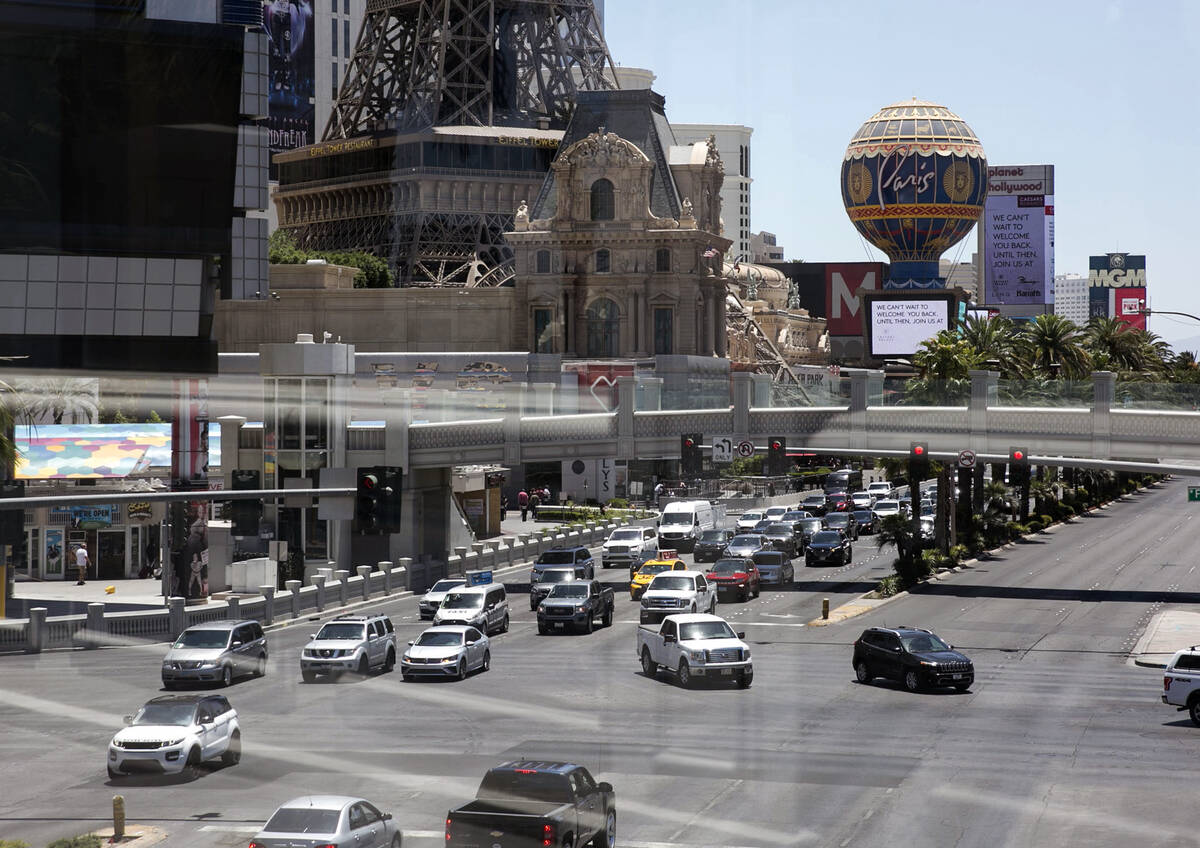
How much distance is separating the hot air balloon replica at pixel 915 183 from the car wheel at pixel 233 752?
147837mm

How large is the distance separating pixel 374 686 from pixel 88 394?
31310 mm

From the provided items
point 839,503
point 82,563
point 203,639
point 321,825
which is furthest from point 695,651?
point 839,503

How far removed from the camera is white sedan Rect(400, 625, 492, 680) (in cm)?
3884

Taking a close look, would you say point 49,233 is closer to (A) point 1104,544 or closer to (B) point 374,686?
(B) point 374,686

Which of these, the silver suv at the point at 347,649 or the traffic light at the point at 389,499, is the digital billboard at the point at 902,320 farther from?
the traffic light at the point at 389,499

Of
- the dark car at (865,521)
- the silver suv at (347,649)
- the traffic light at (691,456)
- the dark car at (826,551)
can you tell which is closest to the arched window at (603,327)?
the dark car at (865,521)

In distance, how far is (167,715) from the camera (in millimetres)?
28719

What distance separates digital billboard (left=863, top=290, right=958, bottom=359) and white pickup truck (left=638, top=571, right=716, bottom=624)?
11872 cm

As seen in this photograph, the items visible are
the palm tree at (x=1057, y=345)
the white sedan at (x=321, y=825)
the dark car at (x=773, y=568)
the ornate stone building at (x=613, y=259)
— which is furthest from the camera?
the ornate stone building at (x=613, y=259)

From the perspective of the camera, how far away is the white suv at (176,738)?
27969 mm

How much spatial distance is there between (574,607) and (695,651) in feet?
35.0

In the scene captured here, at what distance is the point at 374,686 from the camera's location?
38.6 metres

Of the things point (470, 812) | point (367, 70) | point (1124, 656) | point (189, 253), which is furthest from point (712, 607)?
point (367, 70)

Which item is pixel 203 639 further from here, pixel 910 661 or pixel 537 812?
pixel 537 812
